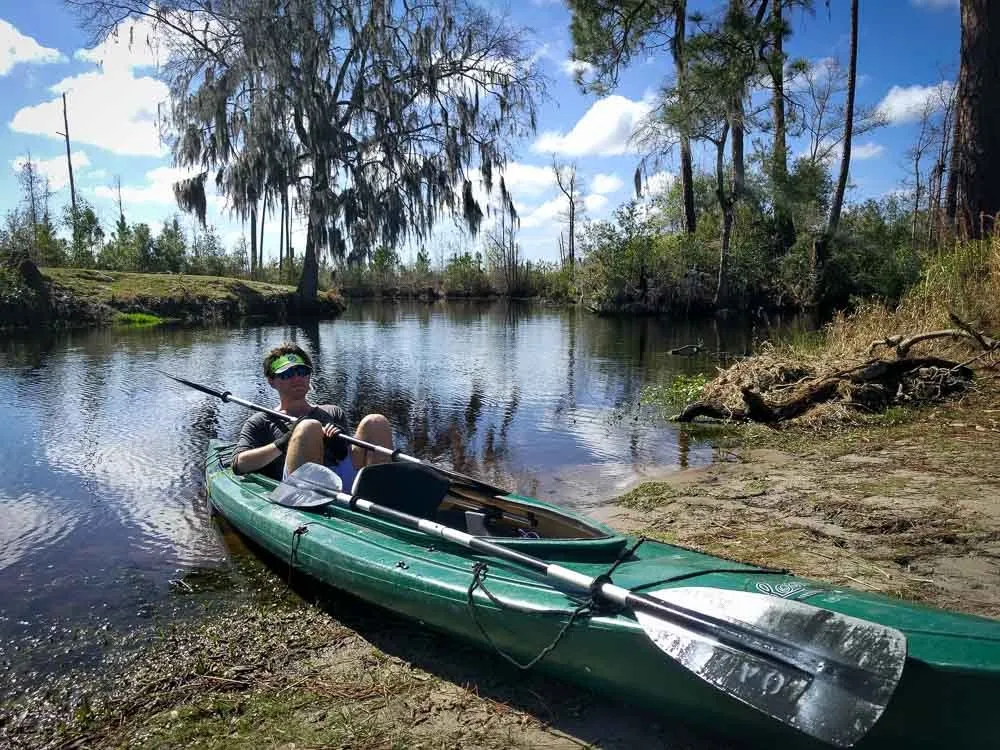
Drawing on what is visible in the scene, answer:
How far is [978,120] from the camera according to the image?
8805 millimetres

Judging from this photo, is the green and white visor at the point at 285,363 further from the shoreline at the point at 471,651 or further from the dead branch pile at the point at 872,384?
the dead branch pile at the point at 872,384

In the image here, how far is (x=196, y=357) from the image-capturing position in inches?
573

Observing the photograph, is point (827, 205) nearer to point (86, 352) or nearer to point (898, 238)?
point (898, 238)

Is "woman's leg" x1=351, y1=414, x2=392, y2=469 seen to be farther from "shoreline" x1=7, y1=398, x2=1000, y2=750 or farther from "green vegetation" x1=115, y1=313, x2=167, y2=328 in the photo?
"green vegetation" x1=115, y1=313, x2=167, y2=328

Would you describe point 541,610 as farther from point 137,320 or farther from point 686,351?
point 137,320

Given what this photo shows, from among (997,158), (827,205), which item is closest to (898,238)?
(827,205)

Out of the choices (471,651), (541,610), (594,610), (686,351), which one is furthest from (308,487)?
(686,351)

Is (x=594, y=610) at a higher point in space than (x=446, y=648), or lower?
higher

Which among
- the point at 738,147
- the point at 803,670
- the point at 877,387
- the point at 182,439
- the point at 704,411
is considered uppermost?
the point at 738,147

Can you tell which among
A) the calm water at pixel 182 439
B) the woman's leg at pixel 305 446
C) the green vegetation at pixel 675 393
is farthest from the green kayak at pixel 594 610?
the green vegetation at pixel 675 393

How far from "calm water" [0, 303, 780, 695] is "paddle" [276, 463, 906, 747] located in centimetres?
277

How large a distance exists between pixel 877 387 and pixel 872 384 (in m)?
0.06

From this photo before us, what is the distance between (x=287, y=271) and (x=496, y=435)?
101 feet

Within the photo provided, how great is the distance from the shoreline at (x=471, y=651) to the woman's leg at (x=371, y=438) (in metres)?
0.86
